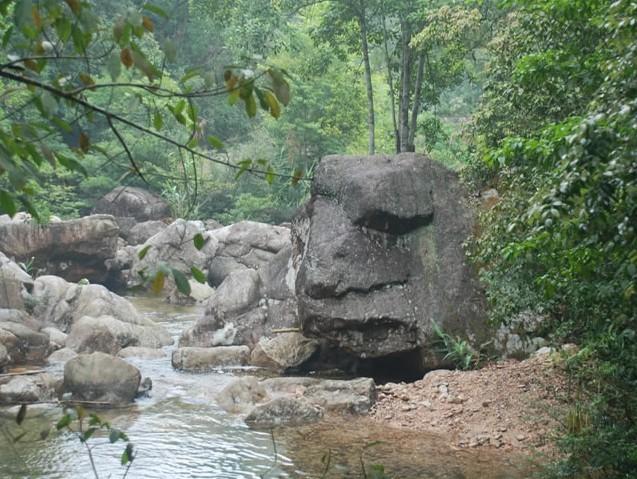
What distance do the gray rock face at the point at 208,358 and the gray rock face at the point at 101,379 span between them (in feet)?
7.37

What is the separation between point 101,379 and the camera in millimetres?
11250

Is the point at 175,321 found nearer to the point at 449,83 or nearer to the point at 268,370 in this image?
the point at 268,370

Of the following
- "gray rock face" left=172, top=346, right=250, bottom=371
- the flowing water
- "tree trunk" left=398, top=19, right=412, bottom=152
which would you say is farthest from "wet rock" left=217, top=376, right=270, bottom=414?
"tree trunk" left=398, top=19, right=412, bottom=152

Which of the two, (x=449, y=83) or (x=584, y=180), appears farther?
(x=449, y=83)

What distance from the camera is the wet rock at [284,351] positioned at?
13.7m

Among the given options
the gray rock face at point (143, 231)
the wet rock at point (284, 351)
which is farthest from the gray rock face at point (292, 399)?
the gray rock face at point (143, 231)

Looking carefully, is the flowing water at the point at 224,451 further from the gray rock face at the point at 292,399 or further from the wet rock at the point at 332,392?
the wet rock at the point at 332,392

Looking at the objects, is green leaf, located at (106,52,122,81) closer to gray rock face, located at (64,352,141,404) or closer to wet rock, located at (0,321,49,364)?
gray rock face, located at (64,352,141,404)

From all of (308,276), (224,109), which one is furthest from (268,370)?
(224,109)

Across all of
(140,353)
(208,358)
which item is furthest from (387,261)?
(140,353)

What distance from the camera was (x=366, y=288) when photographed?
41.5ft

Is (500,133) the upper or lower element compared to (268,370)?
upper

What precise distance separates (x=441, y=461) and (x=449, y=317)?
151 inches

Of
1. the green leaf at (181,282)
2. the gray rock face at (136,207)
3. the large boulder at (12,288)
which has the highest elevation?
the gray rock face at (136,207)
